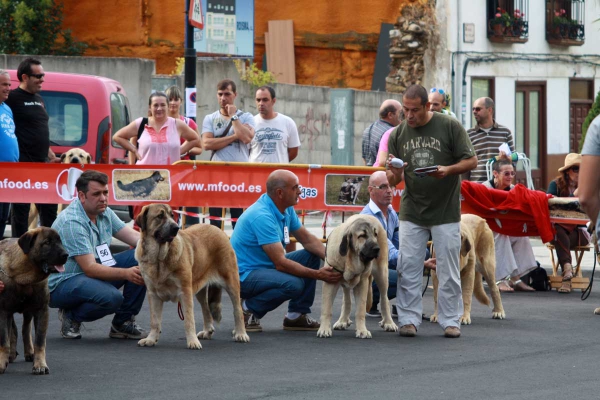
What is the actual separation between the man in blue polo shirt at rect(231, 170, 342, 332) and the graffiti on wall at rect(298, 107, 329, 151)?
13.5 metres

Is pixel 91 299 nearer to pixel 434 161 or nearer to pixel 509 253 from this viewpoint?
pixel 434 161

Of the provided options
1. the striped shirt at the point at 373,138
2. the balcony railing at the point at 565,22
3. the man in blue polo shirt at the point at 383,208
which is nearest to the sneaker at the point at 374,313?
the man in blue polo shirt at the point at 383,208

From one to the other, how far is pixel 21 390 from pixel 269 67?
75.8 ft

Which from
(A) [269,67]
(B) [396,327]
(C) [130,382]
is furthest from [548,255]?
(A) [269,67]

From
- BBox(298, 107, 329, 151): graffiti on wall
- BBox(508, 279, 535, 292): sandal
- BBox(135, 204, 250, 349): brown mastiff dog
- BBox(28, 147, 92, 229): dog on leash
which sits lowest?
BBox(508, 279, 535, 292): sandal

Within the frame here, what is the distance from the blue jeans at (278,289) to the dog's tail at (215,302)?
288mm

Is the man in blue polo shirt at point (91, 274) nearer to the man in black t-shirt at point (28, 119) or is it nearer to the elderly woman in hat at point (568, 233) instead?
the man in black t-shirt at point (28, 119)

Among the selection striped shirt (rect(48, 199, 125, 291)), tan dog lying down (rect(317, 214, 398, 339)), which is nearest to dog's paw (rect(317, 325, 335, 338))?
tan dog lying down (rect(317, 214, 398, 339))

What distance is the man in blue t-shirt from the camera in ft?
41.6

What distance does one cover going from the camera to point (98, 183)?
975 centimetres

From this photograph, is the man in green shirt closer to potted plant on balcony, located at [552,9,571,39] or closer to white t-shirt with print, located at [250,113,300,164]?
white t-shirt with print, located at [250,113,300,164]

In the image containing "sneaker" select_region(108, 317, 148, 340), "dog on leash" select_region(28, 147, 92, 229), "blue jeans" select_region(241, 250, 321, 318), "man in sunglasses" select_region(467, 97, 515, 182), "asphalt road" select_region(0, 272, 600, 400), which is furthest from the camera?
"dog on leash" select_region(28, 147, 92, 229)

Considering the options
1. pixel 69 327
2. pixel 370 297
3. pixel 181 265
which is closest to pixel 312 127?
pixel 370 297

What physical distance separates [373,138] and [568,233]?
2517mm
